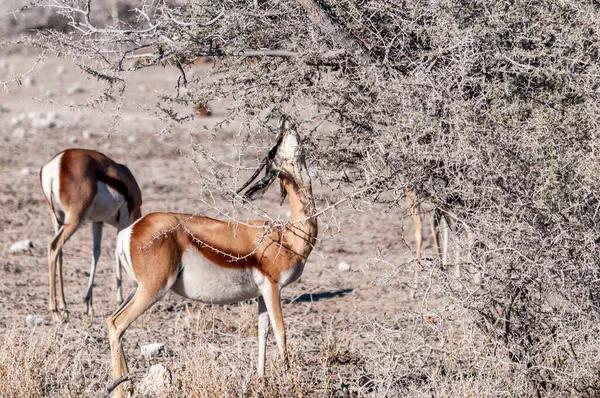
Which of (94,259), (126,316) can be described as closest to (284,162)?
(126,316)

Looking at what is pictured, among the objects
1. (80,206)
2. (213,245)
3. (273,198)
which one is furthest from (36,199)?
(213,245)

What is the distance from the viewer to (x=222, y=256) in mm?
5043

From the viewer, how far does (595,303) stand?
14.5ft

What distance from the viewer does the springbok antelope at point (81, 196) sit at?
24.6ft

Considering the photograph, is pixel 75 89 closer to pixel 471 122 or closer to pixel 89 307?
pixel 89 307

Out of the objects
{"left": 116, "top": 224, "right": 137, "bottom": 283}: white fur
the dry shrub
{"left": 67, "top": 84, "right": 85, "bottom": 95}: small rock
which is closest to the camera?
the dry shrub

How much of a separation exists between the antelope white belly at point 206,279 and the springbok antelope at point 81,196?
93.1 inches

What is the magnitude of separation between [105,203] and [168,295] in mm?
1022

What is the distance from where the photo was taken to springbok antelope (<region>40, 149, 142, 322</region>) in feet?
24.6

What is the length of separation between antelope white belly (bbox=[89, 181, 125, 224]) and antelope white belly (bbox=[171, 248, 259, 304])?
3.03 m

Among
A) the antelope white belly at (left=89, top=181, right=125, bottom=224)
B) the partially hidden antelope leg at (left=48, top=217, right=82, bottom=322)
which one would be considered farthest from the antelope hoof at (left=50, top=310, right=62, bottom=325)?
the antelope white belly at (left=89, top=181, right=125, bottom=224)

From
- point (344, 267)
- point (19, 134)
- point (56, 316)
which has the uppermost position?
point (56, 316)

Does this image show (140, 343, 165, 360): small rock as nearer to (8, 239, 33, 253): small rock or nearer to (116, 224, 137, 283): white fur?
(116, 224, 137, 283): white fur

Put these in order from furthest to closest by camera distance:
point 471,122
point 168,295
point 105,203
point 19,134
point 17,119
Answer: point 17,119 < point 19,134 < point 105,203 < point 168,295 < point 471,122
